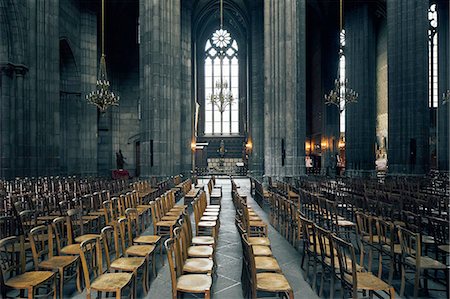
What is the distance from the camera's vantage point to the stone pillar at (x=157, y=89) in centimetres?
1703

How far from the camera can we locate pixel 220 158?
119 ft

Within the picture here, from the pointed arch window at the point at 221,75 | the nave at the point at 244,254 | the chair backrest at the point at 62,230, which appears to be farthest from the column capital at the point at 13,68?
the pointed arch window at the point at 221,75

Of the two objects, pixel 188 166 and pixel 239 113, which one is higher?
pixel 239 113

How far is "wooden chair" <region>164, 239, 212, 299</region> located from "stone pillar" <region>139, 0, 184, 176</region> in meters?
13.3

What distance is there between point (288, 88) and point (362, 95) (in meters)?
10.5

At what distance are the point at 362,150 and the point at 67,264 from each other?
75.1 feet

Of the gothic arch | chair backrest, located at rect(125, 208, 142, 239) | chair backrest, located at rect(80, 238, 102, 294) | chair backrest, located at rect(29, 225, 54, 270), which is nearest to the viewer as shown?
chair backrest, located at rect(80, 238, 102, 294)

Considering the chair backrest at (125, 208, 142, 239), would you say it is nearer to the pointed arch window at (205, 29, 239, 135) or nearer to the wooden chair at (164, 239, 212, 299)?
the wooden chair at (164, 239, 212, 299)

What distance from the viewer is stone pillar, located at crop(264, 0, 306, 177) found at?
1622 cm

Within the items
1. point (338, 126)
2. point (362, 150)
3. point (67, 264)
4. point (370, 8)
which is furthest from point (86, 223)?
point (338, 126)

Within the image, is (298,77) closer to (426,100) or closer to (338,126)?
(426,100)

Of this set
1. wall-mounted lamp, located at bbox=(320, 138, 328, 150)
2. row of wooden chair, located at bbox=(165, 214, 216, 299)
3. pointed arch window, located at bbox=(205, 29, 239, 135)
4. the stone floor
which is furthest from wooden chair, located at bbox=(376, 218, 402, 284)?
pointed arch window, located at bbox=(205, 29, 239, 135)

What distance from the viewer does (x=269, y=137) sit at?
17016 mm

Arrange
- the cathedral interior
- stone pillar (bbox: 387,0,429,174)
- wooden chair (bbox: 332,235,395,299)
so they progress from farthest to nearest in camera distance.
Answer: stone pillar (bbox: 387,0,429,174), the cathedral interior, wooden chair (bbox: 332,235,395,299)
